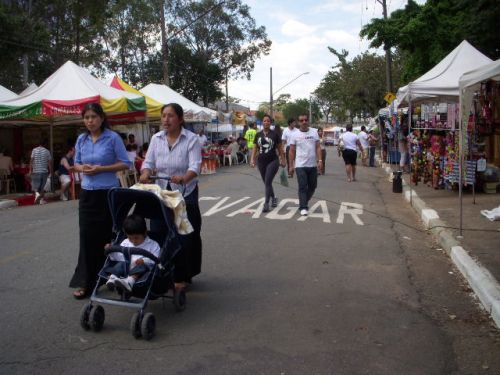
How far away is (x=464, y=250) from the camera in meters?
6.81

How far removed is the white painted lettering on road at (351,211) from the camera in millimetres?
9805

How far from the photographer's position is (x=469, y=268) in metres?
5.94

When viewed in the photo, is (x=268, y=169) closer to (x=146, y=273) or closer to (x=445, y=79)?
(x=445, y=79)

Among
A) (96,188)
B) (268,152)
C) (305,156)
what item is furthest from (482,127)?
(96,188)

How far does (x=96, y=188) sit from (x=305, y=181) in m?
5.62

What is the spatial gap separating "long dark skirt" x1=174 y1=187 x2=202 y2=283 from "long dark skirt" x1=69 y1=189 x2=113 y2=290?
0.80m

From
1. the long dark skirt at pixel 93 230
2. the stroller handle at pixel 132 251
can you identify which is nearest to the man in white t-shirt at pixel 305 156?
the long dark skirt at pixel 93 230

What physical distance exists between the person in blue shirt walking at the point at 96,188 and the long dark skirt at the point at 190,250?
2.44 feet

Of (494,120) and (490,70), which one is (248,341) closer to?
(490,70)

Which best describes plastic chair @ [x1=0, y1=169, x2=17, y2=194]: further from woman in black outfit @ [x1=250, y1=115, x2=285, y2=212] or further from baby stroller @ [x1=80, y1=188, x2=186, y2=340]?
baby stroller @ [x1=80, y1=188, x2=186, y2=340]

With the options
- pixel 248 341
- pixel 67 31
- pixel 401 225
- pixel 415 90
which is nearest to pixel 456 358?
pixel 248 341

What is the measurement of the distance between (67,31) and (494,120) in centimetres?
2467

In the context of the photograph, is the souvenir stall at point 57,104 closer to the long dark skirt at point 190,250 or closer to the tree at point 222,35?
the long dark skirt at point 190,250

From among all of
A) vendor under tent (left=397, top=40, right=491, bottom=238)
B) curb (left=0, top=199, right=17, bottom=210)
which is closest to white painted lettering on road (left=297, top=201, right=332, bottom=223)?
vendor under tent (left=397, top=40, right=491, bottom=238)
